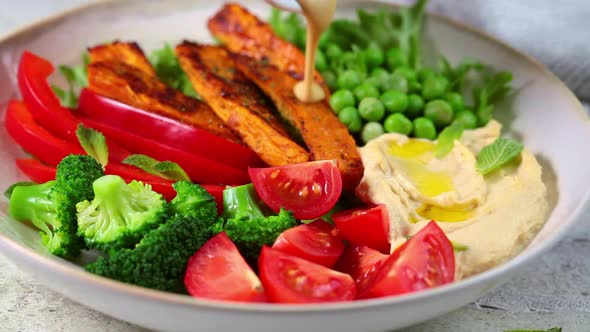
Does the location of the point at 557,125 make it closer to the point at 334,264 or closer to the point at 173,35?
the point at 334,264

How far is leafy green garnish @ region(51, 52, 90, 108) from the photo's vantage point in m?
5.17

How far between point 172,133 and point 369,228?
1418 millimetres

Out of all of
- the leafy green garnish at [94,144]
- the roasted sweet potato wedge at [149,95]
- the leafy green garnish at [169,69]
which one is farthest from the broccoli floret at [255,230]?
the leafy green garnish at [169,69]

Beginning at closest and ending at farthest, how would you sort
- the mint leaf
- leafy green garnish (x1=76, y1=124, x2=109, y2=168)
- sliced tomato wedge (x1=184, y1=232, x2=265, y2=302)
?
sliced tomato wedge (x1=184, y1=232, x2=265, y2=302)
the mint leaf
leafy green garnish (x1=76, y1=124, x2=109, y2=168)

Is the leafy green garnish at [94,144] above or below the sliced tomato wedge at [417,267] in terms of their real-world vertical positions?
above

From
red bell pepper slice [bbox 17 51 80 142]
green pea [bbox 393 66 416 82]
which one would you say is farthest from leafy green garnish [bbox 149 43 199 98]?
green pea [bbox 393 66 416 82]

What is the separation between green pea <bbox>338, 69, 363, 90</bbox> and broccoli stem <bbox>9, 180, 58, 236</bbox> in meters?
A: 2.18

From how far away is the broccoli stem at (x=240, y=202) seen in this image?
3.81 metres

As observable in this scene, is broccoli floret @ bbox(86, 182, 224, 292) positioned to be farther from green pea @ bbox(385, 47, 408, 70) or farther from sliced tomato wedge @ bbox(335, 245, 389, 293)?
green pea @ bbox(385, 47, 408, 70)

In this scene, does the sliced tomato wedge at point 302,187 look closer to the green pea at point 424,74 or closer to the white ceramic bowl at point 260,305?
the white ceramic bowl at point 260,305

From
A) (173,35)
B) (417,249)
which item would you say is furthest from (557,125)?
(173,35)

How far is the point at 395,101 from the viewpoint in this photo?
16.1 ft

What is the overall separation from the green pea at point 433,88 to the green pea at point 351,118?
61cm

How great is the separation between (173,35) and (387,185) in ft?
9.04
